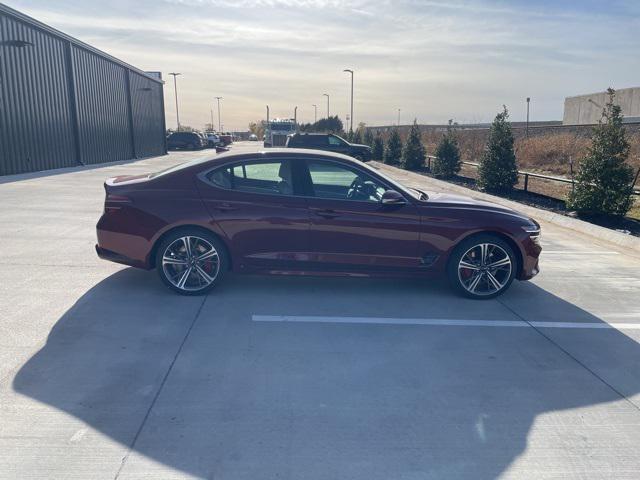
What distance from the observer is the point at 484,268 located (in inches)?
231

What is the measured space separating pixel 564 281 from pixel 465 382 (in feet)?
11.5

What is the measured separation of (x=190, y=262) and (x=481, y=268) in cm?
320

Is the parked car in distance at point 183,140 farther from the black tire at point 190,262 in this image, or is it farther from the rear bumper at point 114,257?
the black tire at point 190,262

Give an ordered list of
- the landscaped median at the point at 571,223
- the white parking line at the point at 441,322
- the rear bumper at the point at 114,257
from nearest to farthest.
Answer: the white parking line at the point at 441,322, the rear bumper at the point at 114,257, the landscaped median at the point at 571,223

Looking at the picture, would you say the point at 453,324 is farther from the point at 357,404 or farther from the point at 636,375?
the point at 357,404

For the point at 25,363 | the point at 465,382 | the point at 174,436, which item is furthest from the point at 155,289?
the point at 465,382

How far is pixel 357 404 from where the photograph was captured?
11.8 feet

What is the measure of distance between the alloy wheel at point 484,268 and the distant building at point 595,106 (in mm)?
42112

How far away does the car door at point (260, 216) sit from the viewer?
567 cm

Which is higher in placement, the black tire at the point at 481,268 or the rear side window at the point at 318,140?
the rear side window at the point at 318,140

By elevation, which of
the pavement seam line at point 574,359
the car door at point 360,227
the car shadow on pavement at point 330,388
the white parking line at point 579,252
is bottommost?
the white parking line at point 579,252

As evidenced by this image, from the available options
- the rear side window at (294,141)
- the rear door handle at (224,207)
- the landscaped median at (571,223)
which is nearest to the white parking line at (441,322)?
the rear door handle at (224,207)

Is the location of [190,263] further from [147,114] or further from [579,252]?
[147,114]

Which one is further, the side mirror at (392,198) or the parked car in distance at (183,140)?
the parked car in distance at (183,140)
